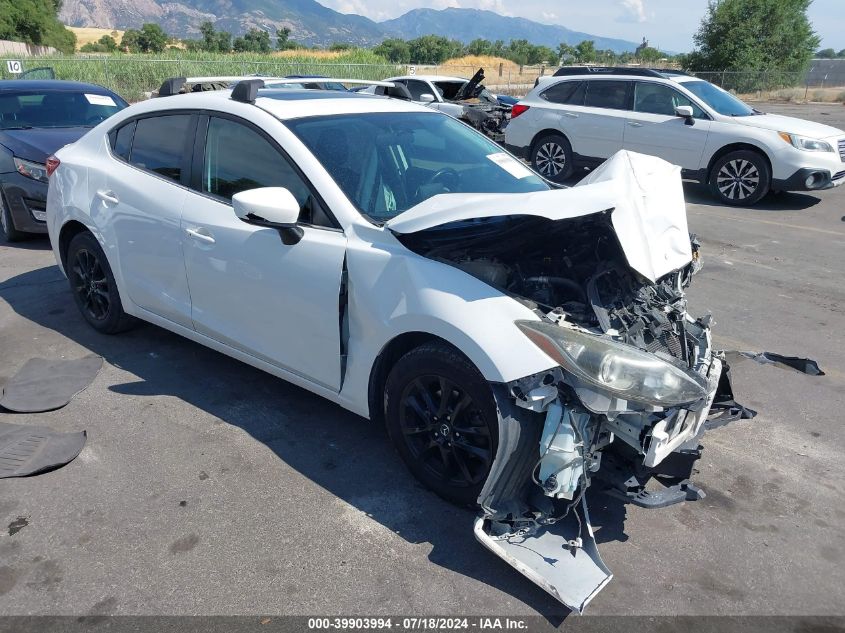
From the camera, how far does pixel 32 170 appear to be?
6973 mm

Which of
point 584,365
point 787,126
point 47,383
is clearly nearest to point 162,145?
point 47,383

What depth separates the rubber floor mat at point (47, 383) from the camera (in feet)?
13.1

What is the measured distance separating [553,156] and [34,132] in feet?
26.4

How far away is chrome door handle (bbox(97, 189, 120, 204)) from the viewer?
4.35m

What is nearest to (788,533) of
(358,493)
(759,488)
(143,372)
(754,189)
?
(759,488)

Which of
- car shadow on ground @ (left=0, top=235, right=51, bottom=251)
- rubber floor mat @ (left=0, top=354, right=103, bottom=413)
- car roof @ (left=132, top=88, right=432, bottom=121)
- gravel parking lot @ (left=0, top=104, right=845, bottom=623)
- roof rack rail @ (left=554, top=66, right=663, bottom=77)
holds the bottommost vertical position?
car shadow on ground @ (left=0, top=235, right=51, bottom=251)

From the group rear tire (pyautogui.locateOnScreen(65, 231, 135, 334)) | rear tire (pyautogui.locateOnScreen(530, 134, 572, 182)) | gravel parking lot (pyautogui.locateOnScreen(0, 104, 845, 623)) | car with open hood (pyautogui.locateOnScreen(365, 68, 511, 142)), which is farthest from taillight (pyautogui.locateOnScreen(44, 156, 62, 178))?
car with open hood (pyautogui.locateOnScreen(365, 68, 511, 142))

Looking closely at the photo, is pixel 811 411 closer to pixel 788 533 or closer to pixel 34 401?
pixel 788 533

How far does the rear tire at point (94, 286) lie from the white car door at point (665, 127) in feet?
28.2

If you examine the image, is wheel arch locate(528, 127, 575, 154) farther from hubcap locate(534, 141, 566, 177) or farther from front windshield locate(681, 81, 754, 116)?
front windshield locate(681, 81, 754, 116)

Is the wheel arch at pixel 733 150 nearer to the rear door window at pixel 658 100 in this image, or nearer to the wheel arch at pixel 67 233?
the rear door window at pixel 658 100

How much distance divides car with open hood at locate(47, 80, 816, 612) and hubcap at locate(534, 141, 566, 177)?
7.92 meters

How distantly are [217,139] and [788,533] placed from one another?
3.57 m

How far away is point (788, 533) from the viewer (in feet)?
9.79
